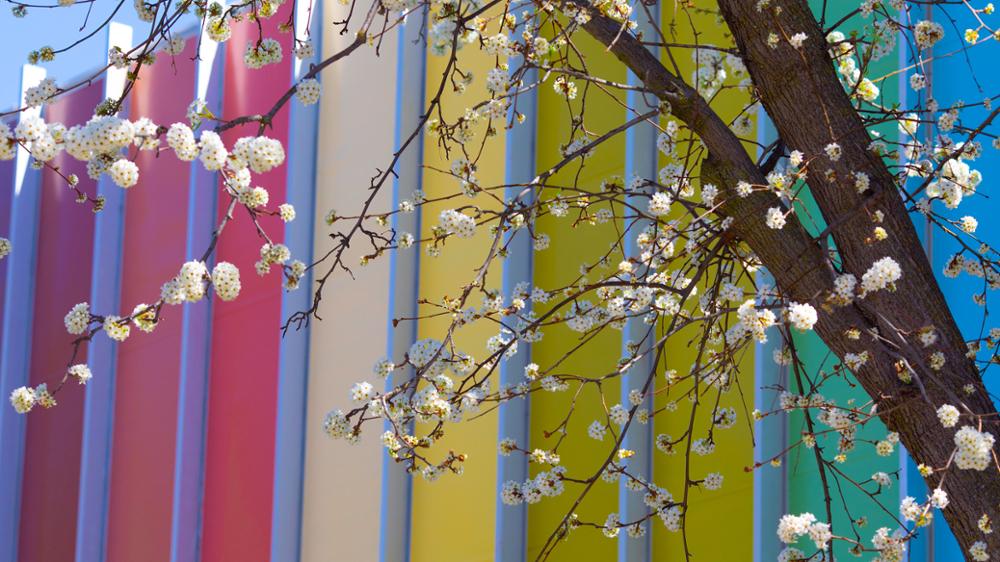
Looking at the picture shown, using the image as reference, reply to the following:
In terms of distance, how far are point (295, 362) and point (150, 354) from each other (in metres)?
1.38

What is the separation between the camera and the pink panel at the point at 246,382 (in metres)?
6.50

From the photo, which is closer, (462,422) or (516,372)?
(516,372)

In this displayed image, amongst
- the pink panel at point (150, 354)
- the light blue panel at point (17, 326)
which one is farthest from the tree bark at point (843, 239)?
the light blue panel at point (17, 326)

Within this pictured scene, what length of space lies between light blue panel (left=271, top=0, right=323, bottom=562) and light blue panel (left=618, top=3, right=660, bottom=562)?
1.85 metres

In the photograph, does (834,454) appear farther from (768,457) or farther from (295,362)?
Result: (295,362)

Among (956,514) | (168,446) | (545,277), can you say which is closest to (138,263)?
(168,446)

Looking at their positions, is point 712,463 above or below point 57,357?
below

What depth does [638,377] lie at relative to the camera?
489 centimetres

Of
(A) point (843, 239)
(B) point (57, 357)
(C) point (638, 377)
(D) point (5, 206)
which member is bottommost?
(A) point (843, 239)

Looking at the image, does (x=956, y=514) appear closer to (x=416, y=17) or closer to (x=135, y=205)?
(x=416, y=17)

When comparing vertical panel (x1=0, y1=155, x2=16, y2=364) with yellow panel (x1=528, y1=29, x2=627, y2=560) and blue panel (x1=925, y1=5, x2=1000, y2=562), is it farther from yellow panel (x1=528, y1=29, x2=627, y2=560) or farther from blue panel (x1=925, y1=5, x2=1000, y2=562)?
blue panel (x1=925, y1=5, x2=1000, y2=562)

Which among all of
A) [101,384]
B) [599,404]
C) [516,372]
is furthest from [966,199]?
[101,384]

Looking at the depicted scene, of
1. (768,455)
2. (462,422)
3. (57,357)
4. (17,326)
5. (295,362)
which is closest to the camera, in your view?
(768,455)

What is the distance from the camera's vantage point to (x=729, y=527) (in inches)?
180
